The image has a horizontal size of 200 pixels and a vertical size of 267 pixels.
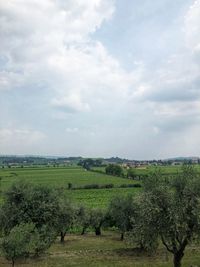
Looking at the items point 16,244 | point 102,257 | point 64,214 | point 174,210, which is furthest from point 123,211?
point 16,244

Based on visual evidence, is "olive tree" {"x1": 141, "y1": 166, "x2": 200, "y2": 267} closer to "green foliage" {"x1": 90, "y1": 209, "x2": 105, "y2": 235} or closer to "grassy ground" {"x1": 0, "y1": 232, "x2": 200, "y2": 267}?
"grassy ground" {"x1": 0, "y1": 232, "x2": 200, "y2": 267}

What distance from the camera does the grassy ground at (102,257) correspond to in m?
41.4

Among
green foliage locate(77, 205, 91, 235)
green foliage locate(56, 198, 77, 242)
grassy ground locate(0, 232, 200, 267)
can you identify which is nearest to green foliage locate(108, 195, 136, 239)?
grassy ground locate(0, 232, 200, 267)

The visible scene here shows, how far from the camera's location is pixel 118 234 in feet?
220

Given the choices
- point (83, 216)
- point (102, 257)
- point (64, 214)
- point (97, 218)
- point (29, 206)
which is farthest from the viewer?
point (97, 218)

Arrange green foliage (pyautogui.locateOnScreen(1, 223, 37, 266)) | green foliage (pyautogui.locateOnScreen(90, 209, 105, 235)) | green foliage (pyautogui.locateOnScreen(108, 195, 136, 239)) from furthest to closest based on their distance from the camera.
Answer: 1. green foliage (pyautogui.locateOnScreen(90, 209, 105, 235))
2. green foliage (pyautogui.locateOnScreen(108, 195, 136, 239))
3. green foliage (pyautogui.locateOnScreen(1, 223, 37, 266))

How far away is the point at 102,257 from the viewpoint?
148 feet

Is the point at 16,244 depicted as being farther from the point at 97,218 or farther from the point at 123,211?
the point at 97,218

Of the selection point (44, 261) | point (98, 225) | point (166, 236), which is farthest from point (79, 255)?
point (98, 225)

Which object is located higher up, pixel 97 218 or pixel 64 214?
pixel 64 214

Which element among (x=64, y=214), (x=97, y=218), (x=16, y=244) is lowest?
(x=97, y=218)

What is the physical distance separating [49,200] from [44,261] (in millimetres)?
7685

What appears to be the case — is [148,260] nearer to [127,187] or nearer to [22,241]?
[22,241]

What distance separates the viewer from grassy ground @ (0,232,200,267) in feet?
136
